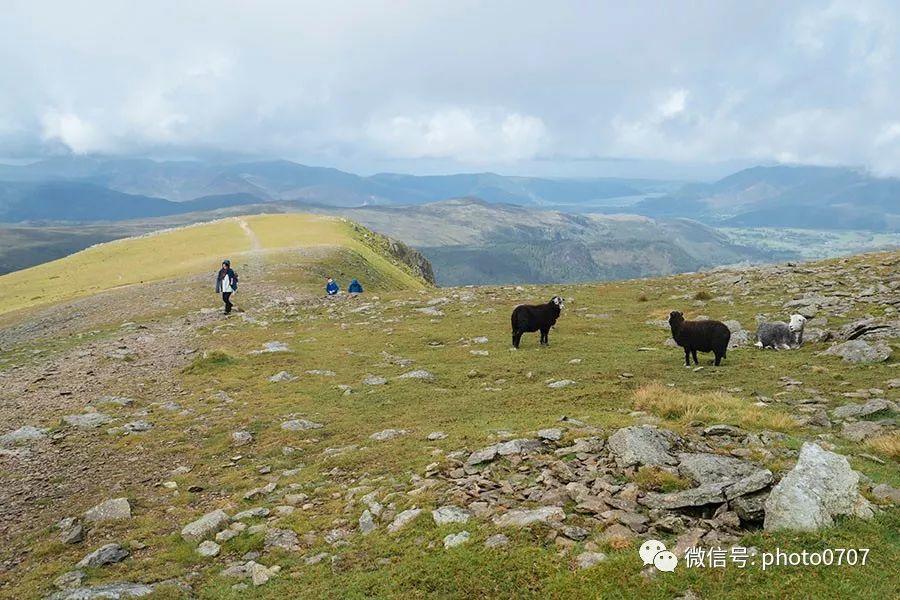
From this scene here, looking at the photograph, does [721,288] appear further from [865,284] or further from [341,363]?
[341,363]

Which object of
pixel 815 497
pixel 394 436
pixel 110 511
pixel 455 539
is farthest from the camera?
pixel 394 436

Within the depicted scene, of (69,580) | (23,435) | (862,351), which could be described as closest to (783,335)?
(862,351)

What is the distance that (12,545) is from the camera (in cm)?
1004

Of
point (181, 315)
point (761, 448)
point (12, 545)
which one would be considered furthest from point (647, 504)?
point (181, 315)

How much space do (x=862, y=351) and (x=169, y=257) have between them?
79.8m

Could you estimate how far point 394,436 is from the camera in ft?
45.4

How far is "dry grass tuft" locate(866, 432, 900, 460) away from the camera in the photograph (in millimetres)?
10016

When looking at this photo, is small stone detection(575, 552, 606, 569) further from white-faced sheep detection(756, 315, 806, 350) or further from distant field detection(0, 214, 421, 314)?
distant field detection(0, 214, 421, 314)

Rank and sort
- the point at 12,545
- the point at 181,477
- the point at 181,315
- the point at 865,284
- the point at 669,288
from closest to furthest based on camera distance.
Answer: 1. the point at 12,545
2. the point at 181,477
3. the point at 865,284
4. the point at 181,315
5. the point at 669,288

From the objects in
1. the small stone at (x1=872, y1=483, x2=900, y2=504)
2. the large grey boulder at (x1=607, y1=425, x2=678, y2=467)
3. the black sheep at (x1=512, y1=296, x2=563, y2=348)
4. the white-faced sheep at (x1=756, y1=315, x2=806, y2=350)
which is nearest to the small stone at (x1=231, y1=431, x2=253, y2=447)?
the large grey boulder at (x1=607, y1=425, x2=678, y2=467)

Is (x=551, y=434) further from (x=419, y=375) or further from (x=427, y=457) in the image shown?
(x=419, y=375)

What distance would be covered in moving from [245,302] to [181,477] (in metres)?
29.8

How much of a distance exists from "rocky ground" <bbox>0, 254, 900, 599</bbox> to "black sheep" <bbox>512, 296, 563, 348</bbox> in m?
1.21

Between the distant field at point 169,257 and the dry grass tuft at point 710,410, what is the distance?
50307mm
